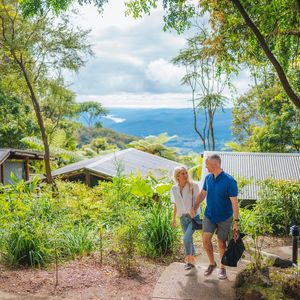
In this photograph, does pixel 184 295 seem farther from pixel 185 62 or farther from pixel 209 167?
pixel 185 62

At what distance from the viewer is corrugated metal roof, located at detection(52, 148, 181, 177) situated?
16531 millimetres

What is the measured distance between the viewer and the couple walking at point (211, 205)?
517 centimetres

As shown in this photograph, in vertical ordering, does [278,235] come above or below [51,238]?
below

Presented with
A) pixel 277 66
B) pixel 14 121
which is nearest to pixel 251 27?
pixel 277 66

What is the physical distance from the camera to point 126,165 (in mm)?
18391

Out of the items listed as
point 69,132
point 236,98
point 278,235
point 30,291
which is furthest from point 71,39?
point 69,132

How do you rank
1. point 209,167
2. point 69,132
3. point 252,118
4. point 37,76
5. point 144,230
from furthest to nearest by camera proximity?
point 69,132
point 252,118
point 37,76
point 144,230
point 209,167

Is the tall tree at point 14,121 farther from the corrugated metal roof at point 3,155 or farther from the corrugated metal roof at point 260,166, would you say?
the corrugated metal roof at point 260,166

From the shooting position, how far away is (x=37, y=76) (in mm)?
18344

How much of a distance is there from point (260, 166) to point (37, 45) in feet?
31.7

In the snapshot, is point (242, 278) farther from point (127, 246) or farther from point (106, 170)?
point (106, 170)

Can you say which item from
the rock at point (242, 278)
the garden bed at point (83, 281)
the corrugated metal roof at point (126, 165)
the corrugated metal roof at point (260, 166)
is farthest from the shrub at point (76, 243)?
the corrugated metal roof at point (126, 165)

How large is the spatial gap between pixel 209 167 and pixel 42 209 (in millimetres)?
3229

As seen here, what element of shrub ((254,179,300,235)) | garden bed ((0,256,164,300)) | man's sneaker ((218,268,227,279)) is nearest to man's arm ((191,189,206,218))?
man's sneaker ((218,268,227,279))
